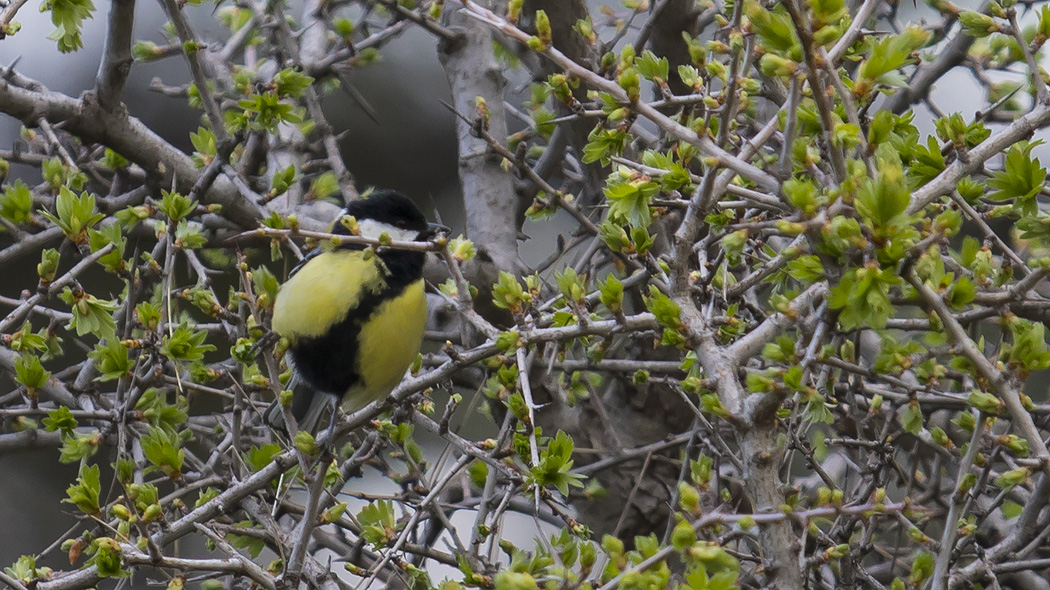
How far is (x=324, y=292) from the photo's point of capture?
124 inches

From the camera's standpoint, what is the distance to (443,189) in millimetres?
7840

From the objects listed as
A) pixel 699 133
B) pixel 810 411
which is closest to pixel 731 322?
pixel 810 411

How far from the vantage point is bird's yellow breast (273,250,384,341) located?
3158 mm

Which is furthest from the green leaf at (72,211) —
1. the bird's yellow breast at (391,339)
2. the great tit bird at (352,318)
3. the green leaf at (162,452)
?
the bird's yellow breast at (391,339)

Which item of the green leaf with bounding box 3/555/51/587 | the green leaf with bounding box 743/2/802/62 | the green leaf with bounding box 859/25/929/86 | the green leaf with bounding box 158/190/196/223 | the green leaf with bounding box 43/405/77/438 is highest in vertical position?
the green leaf with bounding box 743/2/802/62

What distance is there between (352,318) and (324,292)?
12 centimetres

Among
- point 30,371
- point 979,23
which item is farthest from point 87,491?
point 979,23

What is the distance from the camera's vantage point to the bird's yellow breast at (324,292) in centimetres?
316

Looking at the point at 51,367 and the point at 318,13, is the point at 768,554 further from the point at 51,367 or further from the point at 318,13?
the point at 51,367

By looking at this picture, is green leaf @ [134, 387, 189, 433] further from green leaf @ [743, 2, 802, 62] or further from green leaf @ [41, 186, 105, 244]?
green leaf @ [743, 2, 802, 62]

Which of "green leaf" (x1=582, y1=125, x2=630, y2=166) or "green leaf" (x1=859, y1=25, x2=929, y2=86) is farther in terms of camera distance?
"green leaf" (x1=582, y1=125, x2=630, y2=166)

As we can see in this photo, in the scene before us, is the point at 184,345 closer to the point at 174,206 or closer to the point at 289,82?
the point at 174,206

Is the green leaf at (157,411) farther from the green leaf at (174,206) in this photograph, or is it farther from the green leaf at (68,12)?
the green leaf at (68,12)

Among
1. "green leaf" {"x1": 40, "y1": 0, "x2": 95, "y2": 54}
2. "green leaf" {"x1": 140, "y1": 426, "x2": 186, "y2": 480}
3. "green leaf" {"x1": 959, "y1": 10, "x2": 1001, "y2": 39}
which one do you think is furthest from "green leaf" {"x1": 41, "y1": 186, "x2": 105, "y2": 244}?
"green leaf" {"x1": 959, "y1": 10, "x2": 1001, "y2": 39}
